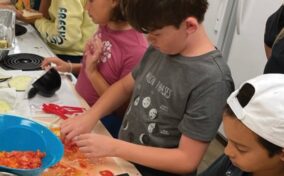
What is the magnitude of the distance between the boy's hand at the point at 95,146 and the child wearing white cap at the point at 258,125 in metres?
0.31

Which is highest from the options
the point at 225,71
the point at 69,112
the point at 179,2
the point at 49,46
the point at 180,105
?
the point at 179,2

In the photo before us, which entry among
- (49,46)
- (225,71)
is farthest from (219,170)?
(49,46)

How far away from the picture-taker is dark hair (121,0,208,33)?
95 cm

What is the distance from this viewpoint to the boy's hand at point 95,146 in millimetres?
992

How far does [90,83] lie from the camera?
1.41 metres

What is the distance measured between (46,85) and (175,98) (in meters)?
0.44

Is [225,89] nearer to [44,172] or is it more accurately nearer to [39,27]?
[44,172]

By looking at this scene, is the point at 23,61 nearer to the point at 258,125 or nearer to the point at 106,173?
the point at 106,173

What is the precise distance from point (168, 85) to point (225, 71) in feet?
0.52

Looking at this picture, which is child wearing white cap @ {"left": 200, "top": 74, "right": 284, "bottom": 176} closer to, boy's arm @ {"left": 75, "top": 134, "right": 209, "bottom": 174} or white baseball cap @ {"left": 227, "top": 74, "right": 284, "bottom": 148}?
white baseball cap @ {"left": 227, "top": 74, "right": 284, "bottom": 148}

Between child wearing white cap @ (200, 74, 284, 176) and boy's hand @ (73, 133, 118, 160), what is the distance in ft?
1.01

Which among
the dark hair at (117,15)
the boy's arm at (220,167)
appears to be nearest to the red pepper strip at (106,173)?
the boy's arm at (220,167)

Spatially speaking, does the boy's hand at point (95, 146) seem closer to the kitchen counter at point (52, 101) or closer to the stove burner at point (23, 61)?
the kitchen counter at point (52, 101)

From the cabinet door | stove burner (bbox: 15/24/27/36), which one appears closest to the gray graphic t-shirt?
stove burner (bbox: 15/24/27/36)
